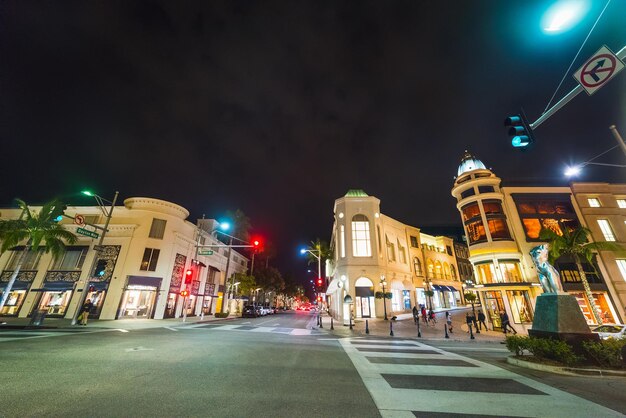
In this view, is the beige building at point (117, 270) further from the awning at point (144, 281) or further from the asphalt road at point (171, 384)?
the asphalt road at point (171, 384)

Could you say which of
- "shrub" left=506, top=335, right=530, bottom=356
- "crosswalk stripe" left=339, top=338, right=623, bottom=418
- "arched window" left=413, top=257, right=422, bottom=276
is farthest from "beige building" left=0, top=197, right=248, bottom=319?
"arched window" left=413, top=257, right=422, bottom=276

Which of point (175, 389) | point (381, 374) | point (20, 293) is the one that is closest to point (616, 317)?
point (381, 374)

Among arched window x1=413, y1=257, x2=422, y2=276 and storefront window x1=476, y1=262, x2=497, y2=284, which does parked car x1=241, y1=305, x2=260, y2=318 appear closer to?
arched window x1=413, y1=257, x2=422, y2=276

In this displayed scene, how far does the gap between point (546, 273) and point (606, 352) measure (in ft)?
9.84

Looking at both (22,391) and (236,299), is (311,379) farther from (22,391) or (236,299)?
(236,299)

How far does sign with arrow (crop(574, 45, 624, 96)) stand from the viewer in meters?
5.94

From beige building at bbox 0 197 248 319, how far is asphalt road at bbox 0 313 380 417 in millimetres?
19857

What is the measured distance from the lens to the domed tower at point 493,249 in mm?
26938

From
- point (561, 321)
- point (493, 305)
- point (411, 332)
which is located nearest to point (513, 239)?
point (493, 305)

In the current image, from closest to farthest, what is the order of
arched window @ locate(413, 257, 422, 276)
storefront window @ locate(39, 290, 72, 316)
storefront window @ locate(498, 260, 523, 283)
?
storefront window @ locate(39, 290, 72, 316)
storefront window @ locate(498, 260, 523, 283)
arched window @ locate(413, 257, 422, 276)

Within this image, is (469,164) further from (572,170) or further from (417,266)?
(572,170)

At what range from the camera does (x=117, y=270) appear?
2638 centimetres

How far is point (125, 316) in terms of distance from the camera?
84.1 ft

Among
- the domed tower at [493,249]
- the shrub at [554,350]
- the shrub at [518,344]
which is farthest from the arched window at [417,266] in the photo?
the shrub at [554,350]
